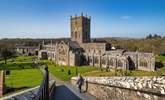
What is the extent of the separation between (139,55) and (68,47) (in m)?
25.0

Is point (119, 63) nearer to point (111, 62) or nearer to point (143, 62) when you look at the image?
point (111, 62)

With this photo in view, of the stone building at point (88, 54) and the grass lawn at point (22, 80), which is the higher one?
the stone building at point (88, 54)

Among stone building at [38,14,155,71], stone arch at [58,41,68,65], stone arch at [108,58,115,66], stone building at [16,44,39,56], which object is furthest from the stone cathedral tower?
stone building at [16,44,39,56]

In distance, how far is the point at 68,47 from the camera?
75750mm

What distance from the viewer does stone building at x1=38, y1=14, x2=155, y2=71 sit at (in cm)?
6106

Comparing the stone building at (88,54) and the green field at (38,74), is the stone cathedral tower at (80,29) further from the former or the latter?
the green field at (38,74)

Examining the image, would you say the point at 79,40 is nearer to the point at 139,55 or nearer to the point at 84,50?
the point at 84,50

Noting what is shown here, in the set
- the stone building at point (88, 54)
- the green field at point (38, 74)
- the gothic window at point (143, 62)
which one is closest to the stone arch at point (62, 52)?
the stone building at point (88, 54)

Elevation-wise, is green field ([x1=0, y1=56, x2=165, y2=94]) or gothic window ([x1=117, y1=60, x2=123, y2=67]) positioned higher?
gothic window ([x1=117, y1=60, x2=123, y2=67])

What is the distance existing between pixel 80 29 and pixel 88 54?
46.5ft

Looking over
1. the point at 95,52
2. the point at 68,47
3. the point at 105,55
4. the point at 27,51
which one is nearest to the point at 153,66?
the point at 105,55

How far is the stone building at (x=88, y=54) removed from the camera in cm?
6106

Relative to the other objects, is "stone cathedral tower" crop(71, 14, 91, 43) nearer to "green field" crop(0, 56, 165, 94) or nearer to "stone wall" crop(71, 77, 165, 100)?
"green field" crop(0, 56, 165, 94)

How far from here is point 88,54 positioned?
73.9 meters
